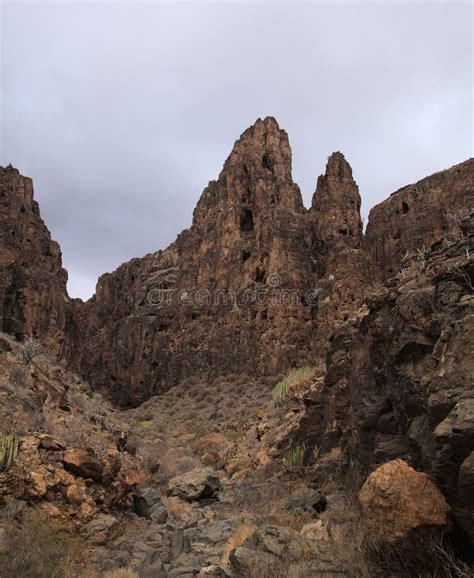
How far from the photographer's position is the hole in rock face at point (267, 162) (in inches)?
1690

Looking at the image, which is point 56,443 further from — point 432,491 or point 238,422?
point 238,422

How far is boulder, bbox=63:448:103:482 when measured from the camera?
9.27 meters

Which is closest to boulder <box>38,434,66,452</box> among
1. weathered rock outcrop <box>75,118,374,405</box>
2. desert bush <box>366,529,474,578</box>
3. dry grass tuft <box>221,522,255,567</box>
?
dry grass tuft <box>221,522,255,567</box>

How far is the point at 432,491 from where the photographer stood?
5.62 meters

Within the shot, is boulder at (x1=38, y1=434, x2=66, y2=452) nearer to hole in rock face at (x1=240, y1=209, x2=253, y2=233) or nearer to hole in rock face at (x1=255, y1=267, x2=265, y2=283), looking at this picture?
hole in rock face at (x1=255, y1=267, x2=265, y2=283)

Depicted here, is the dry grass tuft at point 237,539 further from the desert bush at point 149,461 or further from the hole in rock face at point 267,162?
the hole in rock face at point 267,162

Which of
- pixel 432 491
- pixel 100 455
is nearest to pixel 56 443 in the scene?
pixel 100 455

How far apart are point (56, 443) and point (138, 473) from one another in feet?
16.3

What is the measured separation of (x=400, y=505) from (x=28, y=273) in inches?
1697

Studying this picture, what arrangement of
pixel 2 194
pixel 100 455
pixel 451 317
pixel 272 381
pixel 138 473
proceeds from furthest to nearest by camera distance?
pixel 2 194 → pixel 272 381 → pixel 138 473 → pixel 100 455 → pixel 451 317

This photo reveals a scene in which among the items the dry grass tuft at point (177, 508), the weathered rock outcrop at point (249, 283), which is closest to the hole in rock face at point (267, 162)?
the weathered rock outcrop at point (249, 283)

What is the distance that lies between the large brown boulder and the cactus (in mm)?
5985

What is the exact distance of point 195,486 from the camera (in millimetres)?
13445

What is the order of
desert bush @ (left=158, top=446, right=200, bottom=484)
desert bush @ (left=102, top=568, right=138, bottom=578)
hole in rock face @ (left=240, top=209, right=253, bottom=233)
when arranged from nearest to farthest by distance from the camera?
1. desert bush @ (left=102, top=568, right=138, bottom=578)
2. desert bush @ (left=158, top=446, right=200, bottom=484)
3. hole in rock face @ (left=240, top=209, right=253, bottom=233)
